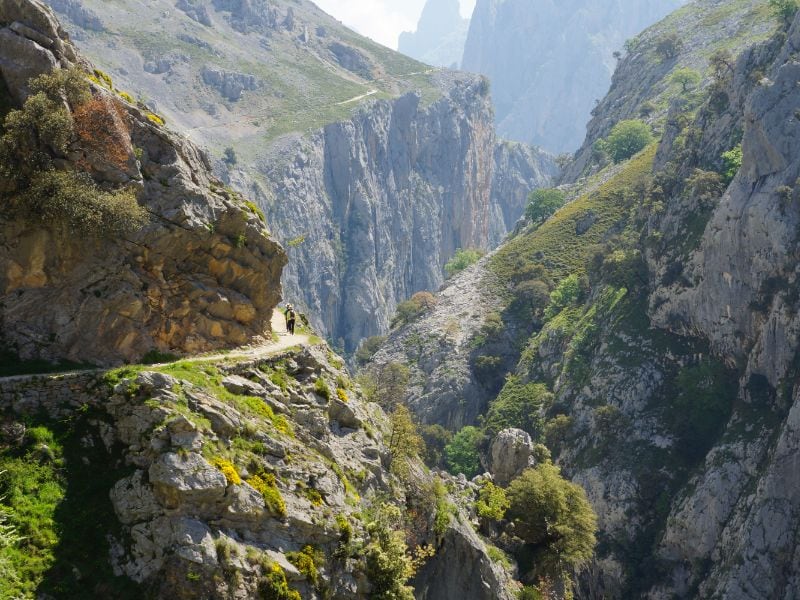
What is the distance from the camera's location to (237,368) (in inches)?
1303

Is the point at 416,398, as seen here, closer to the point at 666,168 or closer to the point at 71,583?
the point at 666,168

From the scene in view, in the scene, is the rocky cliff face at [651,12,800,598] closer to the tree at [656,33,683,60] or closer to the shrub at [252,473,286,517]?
the shrub at [252,473,286,517]

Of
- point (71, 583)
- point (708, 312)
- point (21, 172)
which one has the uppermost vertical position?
point (708, 312)

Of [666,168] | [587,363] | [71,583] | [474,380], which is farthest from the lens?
[474,380]

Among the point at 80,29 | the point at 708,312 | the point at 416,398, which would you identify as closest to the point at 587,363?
the point at 708,312

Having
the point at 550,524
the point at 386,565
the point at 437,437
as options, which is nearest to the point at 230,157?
the point at 437,437

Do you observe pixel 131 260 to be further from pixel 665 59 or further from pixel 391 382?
pixel 665 59

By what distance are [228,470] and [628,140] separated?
5155 inches

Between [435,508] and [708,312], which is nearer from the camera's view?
[435,508]

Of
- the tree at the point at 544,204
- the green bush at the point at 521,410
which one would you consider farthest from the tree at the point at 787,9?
the green bush at the point at 521,410

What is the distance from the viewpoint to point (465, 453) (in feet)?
287

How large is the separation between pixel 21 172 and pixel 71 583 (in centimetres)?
1708

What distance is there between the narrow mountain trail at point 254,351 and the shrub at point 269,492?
686cm

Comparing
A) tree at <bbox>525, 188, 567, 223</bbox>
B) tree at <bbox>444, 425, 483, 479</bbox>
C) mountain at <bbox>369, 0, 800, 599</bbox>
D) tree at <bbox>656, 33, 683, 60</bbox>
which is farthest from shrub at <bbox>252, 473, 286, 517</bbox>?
tree at <bbox>656, 33, 683, 60</bbox>
